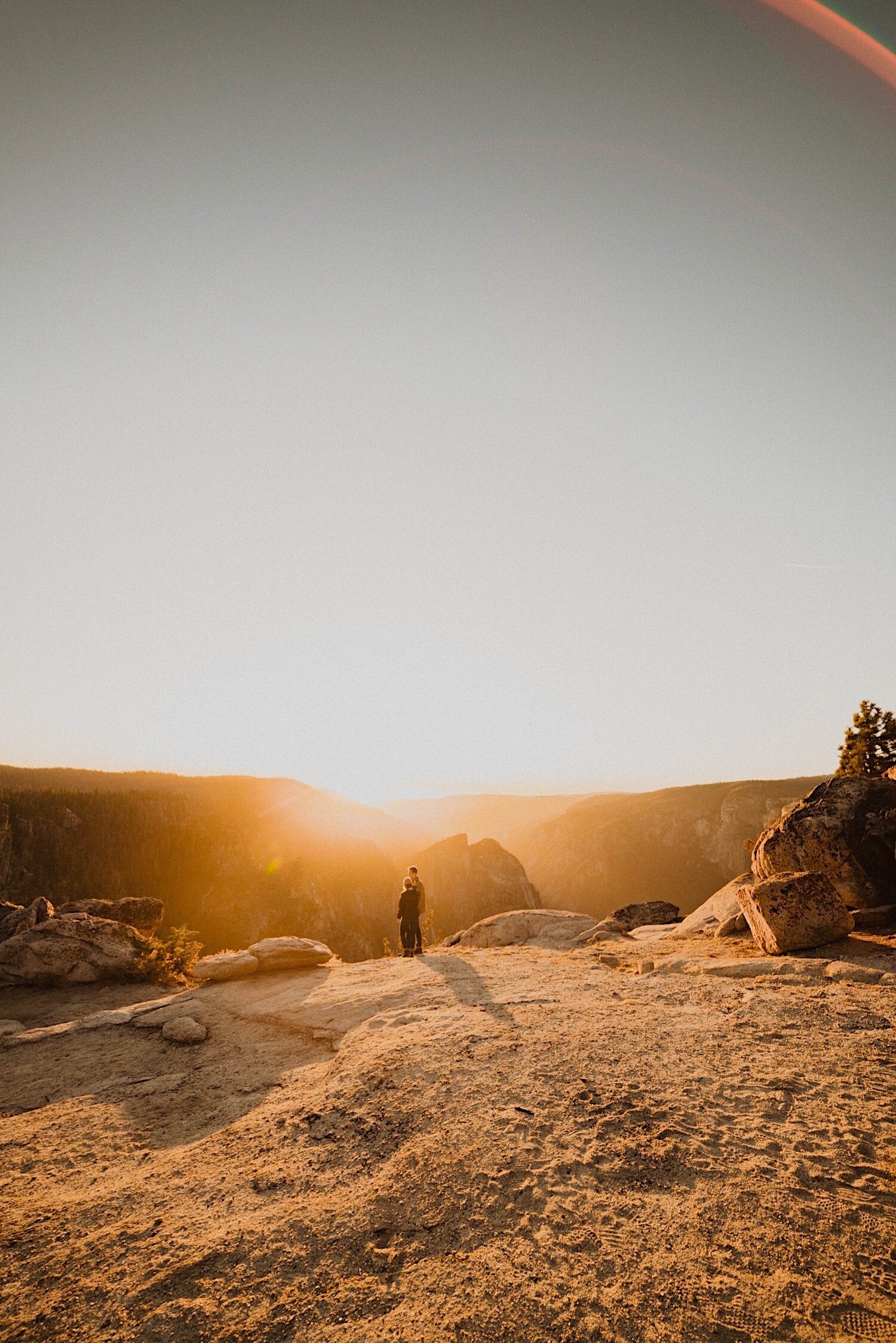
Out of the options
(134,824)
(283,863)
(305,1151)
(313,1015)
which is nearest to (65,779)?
(134,824)

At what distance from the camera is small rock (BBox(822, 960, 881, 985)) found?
7211 millimetres

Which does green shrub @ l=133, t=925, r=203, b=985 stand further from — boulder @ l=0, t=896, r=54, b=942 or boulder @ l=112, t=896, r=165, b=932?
boulder @ l=0, t=896, r=54, b=942

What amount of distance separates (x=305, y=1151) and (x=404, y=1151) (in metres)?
1.00

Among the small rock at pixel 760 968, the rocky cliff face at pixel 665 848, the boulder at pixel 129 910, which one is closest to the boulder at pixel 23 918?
the boulder at pixel 129 910

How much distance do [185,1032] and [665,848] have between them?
81635 millimetres

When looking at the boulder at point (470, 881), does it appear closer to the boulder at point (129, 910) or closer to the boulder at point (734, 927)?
the boulder at point (129, 910)

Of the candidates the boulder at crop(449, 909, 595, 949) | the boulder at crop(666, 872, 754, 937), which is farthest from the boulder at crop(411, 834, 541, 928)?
the boulder at crop(666, 872, 754, 937)

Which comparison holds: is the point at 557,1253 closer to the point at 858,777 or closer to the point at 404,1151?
the point at 404,1151

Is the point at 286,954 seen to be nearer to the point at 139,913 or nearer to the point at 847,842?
the point at 139,913

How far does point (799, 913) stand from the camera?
8.69m

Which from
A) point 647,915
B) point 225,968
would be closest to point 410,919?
point 225,968

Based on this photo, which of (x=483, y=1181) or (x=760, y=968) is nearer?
(x=483, y=1181)

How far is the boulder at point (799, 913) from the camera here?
8.58m

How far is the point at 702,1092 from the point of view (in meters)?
4.98
